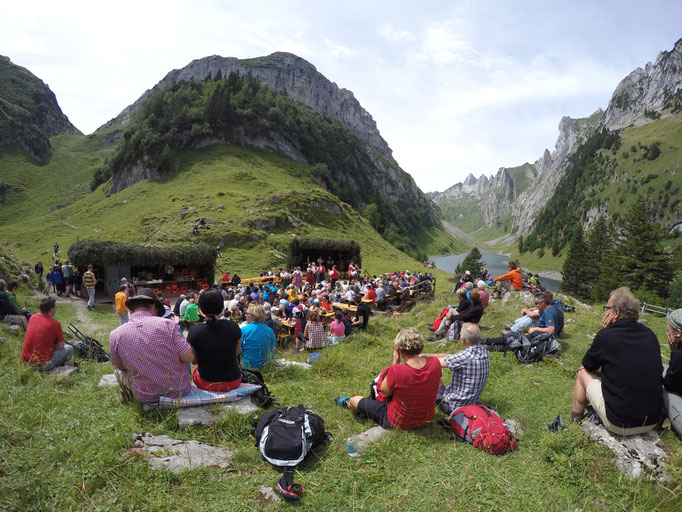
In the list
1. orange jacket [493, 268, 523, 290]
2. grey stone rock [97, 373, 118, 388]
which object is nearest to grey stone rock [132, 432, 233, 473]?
grey stone rock [97, 373, 118, 388]

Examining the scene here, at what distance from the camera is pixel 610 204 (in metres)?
126

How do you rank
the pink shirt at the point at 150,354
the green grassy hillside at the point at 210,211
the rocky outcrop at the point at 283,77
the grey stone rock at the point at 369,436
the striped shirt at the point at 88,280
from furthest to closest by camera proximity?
1. the rocky outcrop at the point at 283,77
2. the green grassy hillside at the point at 210,211
3. the striped shirt at the point at 88,280
4. the pink shirt at the point at 150,354
5. the grey stone rock at the point at 369,436

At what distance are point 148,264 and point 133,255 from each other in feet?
3.48

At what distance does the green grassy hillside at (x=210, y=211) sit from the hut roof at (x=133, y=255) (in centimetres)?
862

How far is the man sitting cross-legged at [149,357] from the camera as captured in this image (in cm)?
425

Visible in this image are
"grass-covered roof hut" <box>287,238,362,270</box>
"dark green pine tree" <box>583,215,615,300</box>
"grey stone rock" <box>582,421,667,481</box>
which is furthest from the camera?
"dark green pine tree" <box>583,215,615,300</box>

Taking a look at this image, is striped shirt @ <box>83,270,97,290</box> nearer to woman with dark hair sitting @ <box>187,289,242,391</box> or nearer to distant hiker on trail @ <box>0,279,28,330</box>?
distant hiker on trail @ <box>0,279,28,330</box>

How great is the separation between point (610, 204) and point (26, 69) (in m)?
244

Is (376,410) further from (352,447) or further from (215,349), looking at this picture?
(215,349)

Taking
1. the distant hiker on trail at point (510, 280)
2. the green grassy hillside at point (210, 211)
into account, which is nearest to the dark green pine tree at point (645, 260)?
the green grassy hillside at point (210, 211)

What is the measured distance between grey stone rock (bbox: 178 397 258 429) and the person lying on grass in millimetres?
1917

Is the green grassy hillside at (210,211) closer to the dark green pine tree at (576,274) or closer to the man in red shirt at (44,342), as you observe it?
the man in red shirt at (44,342)

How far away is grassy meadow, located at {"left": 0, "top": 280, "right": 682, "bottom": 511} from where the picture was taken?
10.1 feet

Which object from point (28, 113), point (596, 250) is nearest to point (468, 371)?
point (596, 250)
